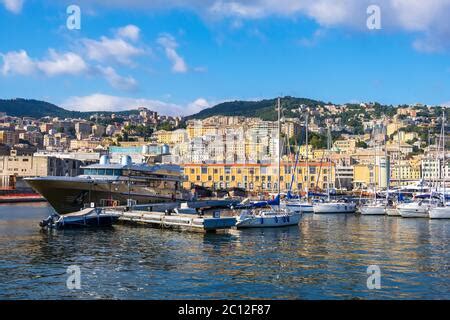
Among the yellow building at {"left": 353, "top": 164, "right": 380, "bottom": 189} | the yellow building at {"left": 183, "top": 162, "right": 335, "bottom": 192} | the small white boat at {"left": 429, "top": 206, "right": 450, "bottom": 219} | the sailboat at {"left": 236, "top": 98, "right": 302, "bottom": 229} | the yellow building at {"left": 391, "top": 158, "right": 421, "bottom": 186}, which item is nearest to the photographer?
the sailboat at {"left": 236, "top": 98, "right": 302, "bottom": 229}

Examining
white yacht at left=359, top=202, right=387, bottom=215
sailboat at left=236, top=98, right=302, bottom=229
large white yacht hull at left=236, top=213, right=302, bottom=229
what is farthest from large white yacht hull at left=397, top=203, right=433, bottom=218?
large white yacht hull at left=236, top=213, right=302, bottom=229

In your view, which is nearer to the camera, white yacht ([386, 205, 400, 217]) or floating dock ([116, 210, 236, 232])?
floating dock ([116, 210, 236, 232])

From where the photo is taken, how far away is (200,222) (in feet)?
111

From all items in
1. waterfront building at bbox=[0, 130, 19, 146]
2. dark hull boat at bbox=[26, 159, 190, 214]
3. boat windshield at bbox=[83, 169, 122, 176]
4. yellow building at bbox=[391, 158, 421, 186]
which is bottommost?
dark hull boat at bbox=[26, 159, 190, 214]

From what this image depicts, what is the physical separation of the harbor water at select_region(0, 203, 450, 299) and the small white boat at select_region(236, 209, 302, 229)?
A: 105cm

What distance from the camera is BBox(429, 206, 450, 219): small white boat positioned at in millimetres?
48312

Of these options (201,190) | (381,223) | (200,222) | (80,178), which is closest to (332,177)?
(201,190)

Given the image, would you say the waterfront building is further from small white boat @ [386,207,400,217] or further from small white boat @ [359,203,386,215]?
small white boat @ [386,207,400,217]

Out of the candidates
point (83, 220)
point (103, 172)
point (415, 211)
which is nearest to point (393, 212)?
point (415, 211)

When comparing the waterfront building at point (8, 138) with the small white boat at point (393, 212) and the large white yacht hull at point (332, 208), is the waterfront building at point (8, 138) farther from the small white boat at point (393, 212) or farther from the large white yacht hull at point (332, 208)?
the small white boat at point (393, 212)

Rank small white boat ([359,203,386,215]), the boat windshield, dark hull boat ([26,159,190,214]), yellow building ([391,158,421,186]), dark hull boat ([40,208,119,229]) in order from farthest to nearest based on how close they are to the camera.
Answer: yellow building ([391,158,421,186]), small white boat ([359,203,386,215]), the boat windshield, dark hull boat ([26,159,190,214]), dark hull boat ([40,208,119,229])

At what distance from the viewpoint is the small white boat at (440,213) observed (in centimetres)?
4831

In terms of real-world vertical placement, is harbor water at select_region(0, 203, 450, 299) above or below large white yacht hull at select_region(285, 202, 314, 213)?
below

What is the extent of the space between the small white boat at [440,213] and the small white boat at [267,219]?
52.0ft
